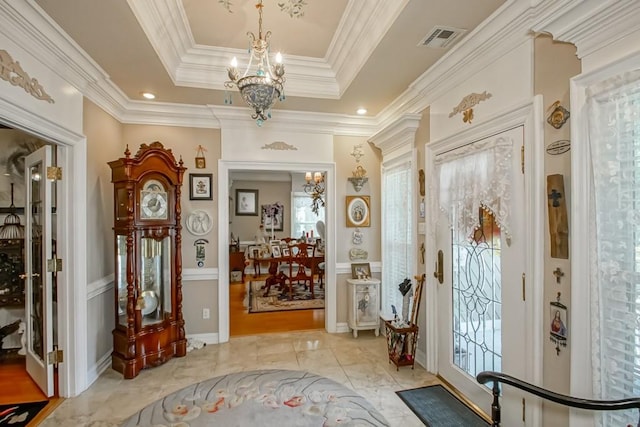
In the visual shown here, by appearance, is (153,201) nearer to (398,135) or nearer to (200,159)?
(200,159)

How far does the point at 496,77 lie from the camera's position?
2.21 meters

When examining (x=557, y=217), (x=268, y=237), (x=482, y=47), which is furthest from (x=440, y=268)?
(x=268, y=237)

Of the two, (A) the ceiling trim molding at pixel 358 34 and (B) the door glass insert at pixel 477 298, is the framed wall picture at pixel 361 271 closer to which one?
(B) the door glass insert at pixel 477 298

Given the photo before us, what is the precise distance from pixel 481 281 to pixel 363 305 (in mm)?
1803

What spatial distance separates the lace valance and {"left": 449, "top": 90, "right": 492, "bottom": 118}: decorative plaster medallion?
12.1 inches

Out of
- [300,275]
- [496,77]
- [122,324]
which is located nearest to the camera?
[496,77]

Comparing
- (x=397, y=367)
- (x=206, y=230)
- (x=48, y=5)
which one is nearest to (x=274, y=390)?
(x=397, y=367)

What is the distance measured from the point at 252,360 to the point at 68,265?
1.88m

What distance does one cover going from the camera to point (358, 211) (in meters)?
4.18

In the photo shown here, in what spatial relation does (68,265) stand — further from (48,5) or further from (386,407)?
(386,407)

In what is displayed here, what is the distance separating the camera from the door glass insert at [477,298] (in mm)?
2297

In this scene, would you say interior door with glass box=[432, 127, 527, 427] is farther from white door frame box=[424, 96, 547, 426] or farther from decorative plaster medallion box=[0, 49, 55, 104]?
decorative plaster medallion box=[0, 49, 55, 104]

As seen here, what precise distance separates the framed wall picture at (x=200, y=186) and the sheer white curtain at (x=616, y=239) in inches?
135

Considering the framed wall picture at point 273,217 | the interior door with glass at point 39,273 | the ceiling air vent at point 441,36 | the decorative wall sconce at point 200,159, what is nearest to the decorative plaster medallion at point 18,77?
the interior door with glass at point 39,273
